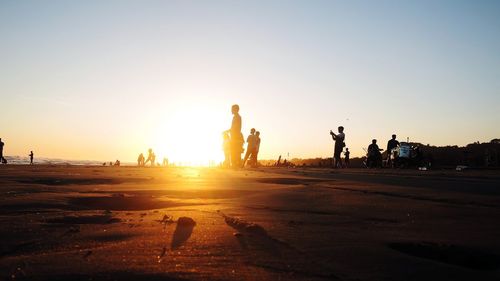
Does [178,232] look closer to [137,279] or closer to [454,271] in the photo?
[137,279]

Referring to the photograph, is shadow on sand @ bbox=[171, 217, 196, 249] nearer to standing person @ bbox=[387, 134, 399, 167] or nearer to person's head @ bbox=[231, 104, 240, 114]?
person's head @ bbox=[231, 104, 240, 114]

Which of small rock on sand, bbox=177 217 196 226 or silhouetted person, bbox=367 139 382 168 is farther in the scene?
silhouetted person, bbox=367 139 382 168

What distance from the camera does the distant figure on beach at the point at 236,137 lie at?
48.2 feet

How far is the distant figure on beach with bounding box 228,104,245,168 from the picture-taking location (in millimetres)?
14698

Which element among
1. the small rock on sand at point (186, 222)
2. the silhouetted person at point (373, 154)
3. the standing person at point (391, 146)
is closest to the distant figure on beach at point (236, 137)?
the silhouetted person at point (373, 154)

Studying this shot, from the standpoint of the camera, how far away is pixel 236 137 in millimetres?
15031

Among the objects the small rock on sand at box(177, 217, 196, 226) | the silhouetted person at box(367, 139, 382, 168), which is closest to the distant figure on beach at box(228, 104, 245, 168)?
the silhouetted person at box(367, 139, 382, 168)

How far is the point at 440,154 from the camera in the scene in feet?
149

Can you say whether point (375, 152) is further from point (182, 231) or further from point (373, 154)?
point (182, 231)

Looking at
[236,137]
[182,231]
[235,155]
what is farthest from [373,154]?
[182,231]

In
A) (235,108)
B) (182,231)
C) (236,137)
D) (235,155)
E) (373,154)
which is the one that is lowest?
(182,231)

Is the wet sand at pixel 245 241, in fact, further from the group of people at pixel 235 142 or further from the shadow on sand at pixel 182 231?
the group of people at pixel 235 142

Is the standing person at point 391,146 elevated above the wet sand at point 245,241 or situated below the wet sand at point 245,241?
above

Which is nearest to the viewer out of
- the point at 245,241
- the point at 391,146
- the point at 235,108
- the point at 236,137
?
the point at 245,241
